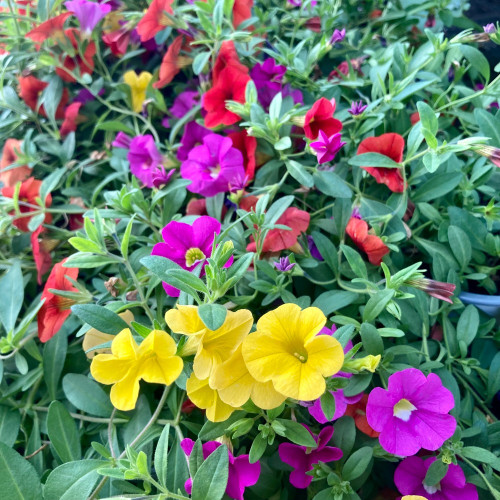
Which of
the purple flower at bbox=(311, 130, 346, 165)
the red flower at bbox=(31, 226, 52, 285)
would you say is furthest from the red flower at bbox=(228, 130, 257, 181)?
the red flower at bbox=(31, 226, 52, 285)

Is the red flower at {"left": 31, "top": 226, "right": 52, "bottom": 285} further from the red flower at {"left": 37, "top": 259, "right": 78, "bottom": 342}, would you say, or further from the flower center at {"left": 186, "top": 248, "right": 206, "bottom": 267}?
the flower center at {"left": 186, "top": 248, "right": 206, "bottom": 267}

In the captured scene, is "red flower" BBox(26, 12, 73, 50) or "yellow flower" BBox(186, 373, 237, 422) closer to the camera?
"yellow flower" BBox(186, 373, 237, 422)

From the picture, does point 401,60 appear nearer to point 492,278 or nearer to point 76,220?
point 492,278

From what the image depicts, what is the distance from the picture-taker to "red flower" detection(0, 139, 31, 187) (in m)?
1.00

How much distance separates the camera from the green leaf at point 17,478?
1.81ft

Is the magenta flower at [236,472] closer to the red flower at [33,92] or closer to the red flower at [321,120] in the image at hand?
the red flower at [321,120]

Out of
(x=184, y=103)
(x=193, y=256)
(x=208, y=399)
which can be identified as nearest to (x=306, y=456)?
(x=208, y=399)

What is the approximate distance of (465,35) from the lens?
839 mm

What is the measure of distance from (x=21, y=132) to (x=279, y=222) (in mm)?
741

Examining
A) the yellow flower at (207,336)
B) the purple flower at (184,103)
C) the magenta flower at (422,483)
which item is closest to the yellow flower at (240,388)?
the yellow flower at (207,336)

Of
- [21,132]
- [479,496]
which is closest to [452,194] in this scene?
[479,496]

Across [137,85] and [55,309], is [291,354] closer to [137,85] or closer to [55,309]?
[55,309]

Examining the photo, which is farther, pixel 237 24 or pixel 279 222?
pixel 237 24

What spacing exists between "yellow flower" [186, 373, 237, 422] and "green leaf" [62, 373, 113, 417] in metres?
0.22
